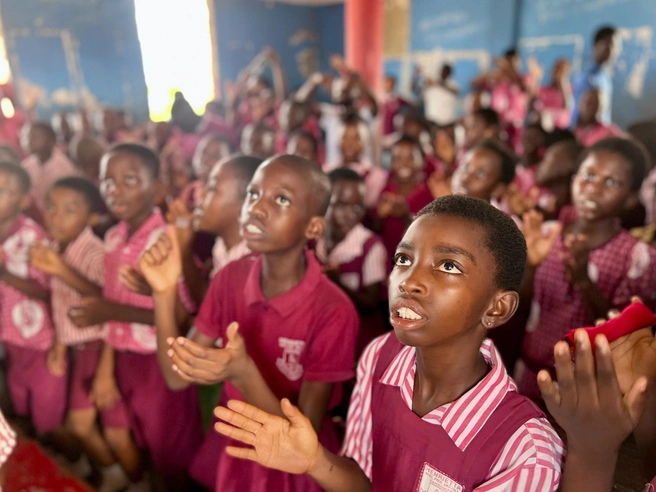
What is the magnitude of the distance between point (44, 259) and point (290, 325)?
3.02ft

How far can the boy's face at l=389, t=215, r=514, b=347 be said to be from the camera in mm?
818

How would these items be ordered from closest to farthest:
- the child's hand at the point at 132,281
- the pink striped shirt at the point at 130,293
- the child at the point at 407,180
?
the child's hand at the point at 132,281
the pink striped shirt at the point at 130,293
the child at the point at 407,180

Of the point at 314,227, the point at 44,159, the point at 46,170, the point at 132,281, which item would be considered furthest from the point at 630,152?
the point at 44,159

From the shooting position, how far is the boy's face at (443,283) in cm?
82

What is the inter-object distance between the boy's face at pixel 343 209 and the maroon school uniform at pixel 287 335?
2.78 ft

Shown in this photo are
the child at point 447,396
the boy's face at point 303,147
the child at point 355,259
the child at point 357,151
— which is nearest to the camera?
the child at point 447,396

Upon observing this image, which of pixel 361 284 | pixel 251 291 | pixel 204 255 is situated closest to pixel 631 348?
pixel 251 291

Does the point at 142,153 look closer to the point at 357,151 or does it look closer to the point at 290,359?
the point at 290,359

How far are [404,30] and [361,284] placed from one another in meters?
7.55

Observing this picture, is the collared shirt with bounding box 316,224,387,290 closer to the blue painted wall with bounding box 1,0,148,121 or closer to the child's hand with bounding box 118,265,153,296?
the child's hand with bounding box 118,265,153,296

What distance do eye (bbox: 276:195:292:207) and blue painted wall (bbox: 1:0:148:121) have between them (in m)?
6.21

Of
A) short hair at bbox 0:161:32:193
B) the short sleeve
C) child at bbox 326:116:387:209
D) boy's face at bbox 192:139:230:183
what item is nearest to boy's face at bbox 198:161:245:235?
the short sleeve

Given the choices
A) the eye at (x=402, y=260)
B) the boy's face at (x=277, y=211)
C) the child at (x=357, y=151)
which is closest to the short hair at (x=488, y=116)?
the child at (x=357, y=151)

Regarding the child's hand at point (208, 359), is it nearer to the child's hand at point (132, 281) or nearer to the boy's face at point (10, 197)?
the child's hand at point (132, 281)
